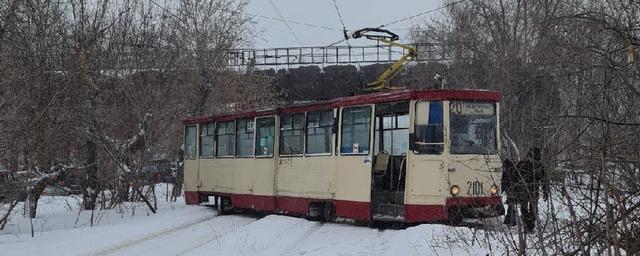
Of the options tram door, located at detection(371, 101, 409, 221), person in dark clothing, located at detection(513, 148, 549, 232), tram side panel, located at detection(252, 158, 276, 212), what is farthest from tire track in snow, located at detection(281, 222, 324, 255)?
person in dark clothing, located at detection(513, 148, 549, 232)

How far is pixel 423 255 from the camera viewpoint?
10156mm

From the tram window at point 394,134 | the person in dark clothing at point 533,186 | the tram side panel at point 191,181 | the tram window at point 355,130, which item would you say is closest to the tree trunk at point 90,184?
the tram side panel at point 191,181

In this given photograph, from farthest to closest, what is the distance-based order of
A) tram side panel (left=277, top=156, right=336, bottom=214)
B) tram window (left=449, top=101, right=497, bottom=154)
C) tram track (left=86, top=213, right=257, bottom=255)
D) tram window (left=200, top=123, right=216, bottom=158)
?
tram window (left=200, top=123, right=216, bottom=158) → tram side panel (left=277, top=156, right=336, bottom=214) → tram window (left=449, top=101, right=497, bottom=154) → tram track (left=86, top=213, right=257, bottom=255)

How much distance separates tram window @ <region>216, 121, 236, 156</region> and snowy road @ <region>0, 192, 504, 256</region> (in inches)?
88.4

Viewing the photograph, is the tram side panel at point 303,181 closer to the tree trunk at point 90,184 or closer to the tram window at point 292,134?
the tram window at point 292,134

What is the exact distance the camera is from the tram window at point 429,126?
549 inches

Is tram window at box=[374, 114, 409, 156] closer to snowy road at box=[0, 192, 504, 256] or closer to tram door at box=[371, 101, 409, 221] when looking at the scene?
tram door at box=[371, 101, 409, 221]

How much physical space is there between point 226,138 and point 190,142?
8.46 feet

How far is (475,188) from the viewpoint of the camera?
1384cm

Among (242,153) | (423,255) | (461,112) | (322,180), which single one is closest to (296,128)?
(322,180)

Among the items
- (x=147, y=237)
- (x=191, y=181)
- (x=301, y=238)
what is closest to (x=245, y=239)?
(x=301, y=238)

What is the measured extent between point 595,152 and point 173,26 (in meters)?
23.6

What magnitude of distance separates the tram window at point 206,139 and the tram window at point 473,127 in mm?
8216

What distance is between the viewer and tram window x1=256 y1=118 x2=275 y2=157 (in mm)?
17688
